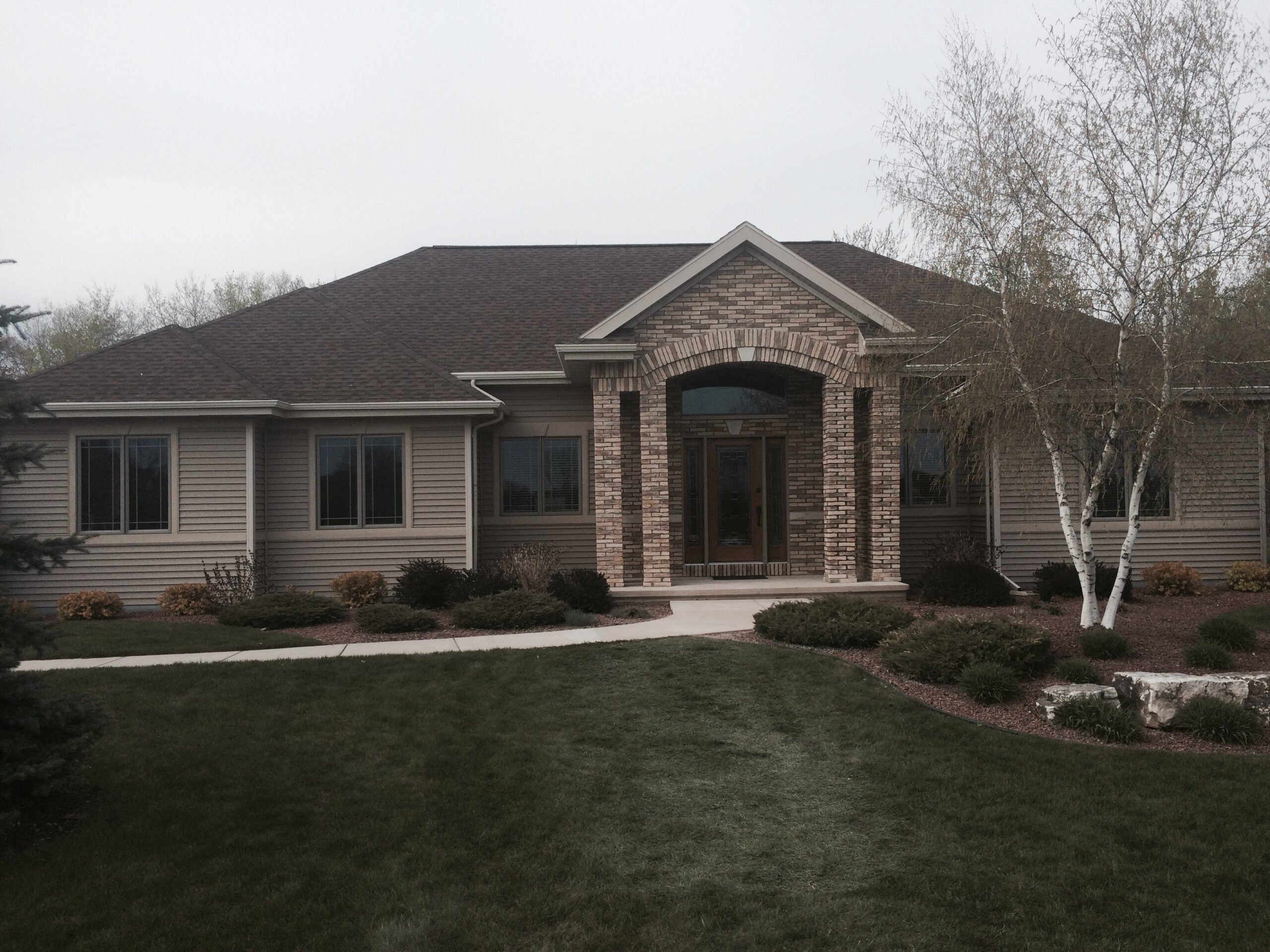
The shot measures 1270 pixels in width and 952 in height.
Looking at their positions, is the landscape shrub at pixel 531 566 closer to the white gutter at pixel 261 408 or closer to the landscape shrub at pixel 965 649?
the white gutter at pixel 261 408

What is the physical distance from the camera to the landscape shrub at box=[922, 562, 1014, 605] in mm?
13398

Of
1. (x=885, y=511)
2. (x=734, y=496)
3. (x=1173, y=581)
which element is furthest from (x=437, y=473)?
(x=1173, y=581)

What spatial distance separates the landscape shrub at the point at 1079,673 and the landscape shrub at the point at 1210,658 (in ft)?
3.59

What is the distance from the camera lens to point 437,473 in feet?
50.9

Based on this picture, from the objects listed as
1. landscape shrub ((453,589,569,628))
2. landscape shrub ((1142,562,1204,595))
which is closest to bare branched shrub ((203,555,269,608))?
landscape shrub ((453,589,569,628))

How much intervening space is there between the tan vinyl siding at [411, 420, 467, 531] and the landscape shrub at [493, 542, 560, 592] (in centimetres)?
117

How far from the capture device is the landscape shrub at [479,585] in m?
13.5

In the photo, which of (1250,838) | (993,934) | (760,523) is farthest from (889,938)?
(760,523)

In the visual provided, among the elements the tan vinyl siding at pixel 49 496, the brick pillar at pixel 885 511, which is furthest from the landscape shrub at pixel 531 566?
the tan vinyl siding at pixel 49 496

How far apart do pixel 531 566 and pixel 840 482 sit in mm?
4834

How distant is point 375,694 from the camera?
8.76 m

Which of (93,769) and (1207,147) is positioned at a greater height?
(1207,147)

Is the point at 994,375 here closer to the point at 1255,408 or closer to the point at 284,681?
the point at 1255,408

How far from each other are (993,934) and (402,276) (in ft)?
58.4
